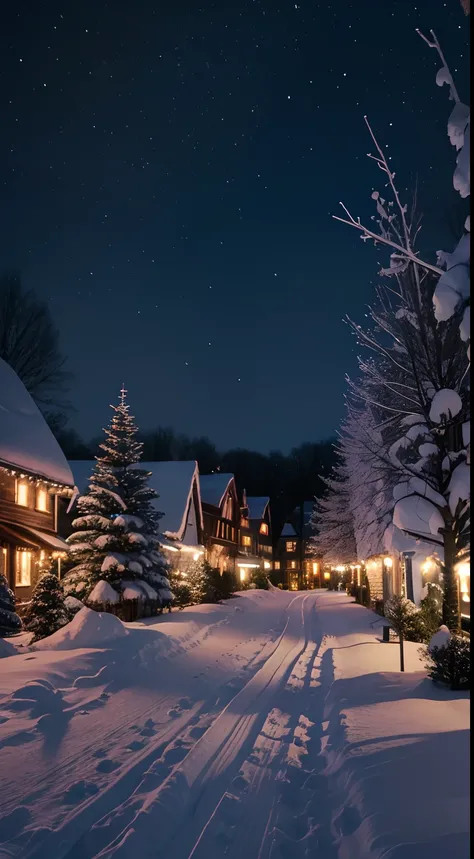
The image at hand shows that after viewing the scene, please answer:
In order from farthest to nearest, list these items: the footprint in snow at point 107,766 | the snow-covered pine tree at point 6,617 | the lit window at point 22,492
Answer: the lit window at point 22,492 → the snow-covered pine tree at point 6,617 → the footprint in snow at point 107,766

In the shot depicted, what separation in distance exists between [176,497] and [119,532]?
1274cm

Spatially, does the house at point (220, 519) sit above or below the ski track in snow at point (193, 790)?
above

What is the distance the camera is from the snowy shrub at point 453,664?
11.4 m

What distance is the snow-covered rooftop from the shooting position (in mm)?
23214

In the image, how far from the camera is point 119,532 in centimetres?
2464

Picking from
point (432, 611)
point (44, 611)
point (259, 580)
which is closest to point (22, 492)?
point (44, 611)

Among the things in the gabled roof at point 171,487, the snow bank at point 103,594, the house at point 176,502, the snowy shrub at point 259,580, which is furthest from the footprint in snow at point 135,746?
the snowy shrub at point 259,580

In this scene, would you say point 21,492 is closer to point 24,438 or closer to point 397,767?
point 24,438

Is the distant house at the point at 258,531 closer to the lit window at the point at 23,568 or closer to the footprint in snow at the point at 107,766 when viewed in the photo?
the lit window at the point at 23,568

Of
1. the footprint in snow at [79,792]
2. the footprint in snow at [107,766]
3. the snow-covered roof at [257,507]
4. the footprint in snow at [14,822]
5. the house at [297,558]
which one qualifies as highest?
the snow-covered roof at [257,507]

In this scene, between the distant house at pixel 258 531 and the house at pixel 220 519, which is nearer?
the house at pixel 220 519

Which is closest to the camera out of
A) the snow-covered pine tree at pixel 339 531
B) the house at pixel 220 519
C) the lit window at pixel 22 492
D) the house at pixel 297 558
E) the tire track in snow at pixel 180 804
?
the tire track in snow at pixel 180 804

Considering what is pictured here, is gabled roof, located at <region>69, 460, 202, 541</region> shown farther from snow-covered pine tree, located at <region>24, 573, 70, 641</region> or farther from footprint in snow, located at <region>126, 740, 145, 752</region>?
footprint in snow, located at <region>126, 740, 145, 752</region>

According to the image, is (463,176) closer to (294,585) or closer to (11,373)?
(11,373)
